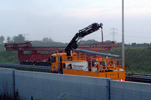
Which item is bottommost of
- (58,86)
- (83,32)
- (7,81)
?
(7,81)

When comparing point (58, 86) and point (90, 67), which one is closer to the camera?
point (58, 86)

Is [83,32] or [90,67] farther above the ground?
[83,32]

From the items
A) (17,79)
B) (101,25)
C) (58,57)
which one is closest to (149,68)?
(101,25)

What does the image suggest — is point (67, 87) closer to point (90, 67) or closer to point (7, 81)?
point (7, 81)

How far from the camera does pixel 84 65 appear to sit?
1505 cm

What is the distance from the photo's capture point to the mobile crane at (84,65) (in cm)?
1111

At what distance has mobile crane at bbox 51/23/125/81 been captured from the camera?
1111cm

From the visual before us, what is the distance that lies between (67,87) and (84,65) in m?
8.08

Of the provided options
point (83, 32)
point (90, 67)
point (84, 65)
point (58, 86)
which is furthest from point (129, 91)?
point (83, 32)

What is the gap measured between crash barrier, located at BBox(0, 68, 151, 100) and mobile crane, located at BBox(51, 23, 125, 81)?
369 centimetres

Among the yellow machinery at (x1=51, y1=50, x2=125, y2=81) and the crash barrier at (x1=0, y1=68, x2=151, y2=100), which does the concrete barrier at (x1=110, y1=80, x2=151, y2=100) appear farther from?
the yellow machinery at (x1=51, y1=50, x2=125, y2=81)

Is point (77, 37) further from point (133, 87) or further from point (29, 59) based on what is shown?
point (29, 59)

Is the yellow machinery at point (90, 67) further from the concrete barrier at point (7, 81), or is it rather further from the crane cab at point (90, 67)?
the concrete barrier at point (7, 81)

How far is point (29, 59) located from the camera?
3578 cm
